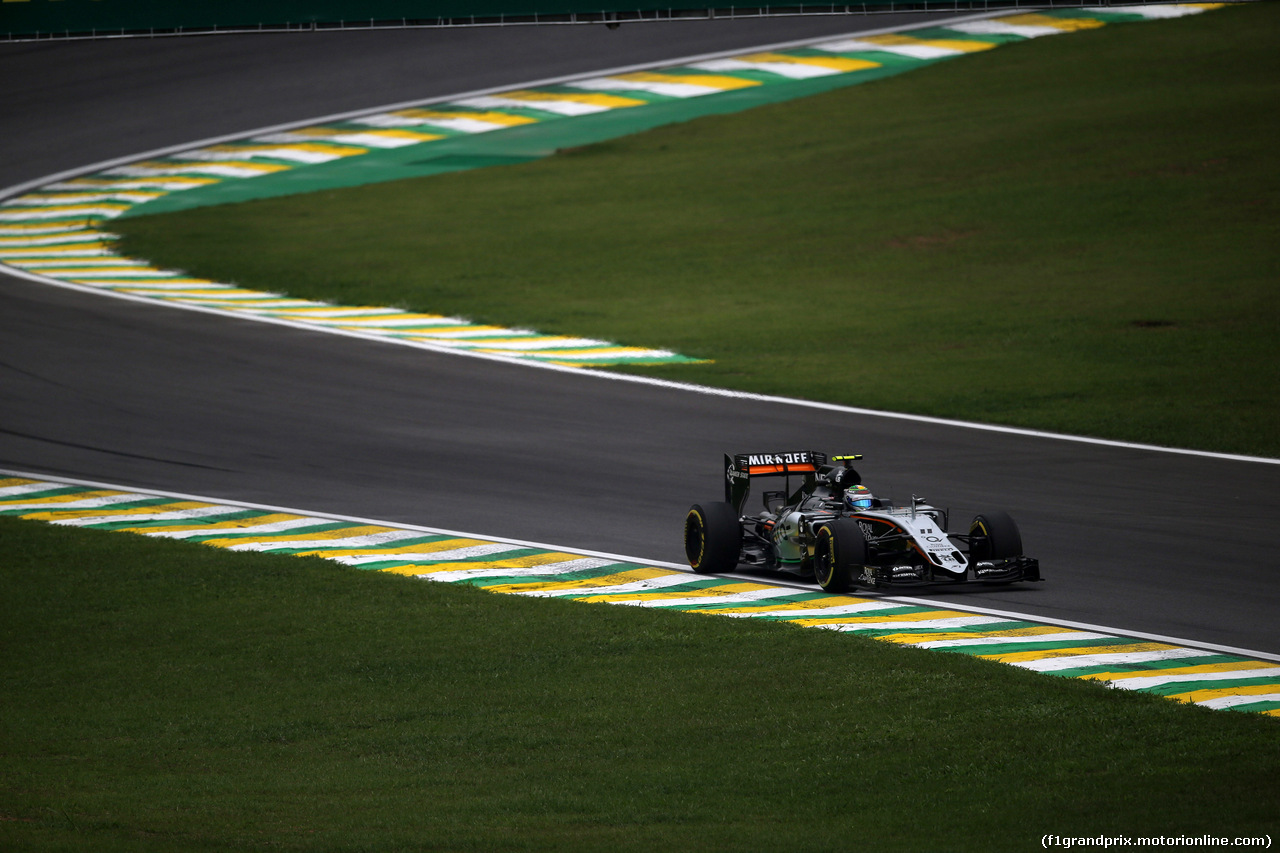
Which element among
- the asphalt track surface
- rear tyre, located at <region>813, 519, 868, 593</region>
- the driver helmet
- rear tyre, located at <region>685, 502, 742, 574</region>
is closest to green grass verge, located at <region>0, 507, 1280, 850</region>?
rear tyre, located at <region>813, 519, 868, 593</region>

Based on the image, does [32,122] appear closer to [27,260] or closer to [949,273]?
[27,260]

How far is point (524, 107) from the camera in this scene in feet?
156

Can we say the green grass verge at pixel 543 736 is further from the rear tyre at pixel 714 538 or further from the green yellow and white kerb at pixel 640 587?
the rear tyre at pixel 714 538

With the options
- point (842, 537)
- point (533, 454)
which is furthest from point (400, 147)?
point (842, 537)

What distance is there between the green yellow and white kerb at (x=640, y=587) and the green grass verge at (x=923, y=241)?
914cm

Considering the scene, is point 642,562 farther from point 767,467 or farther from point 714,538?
point 767,467

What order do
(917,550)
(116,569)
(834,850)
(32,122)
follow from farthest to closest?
(32,122) < (116,569) < (917,550) < (834,850)

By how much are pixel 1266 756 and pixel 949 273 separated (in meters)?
24.7

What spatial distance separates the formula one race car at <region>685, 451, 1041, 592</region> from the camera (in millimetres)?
15875

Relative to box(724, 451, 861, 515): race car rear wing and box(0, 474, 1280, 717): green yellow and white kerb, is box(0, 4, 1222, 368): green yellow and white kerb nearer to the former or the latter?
box(0, 474, 1280, 717): green yellow and white kerb

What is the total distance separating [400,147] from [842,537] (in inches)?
1239

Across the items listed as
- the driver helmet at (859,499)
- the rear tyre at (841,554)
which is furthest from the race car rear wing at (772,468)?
the rear tyre at (841,554)

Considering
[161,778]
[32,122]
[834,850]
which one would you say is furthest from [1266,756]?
[32,122]

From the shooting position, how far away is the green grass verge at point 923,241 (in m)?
27.4
